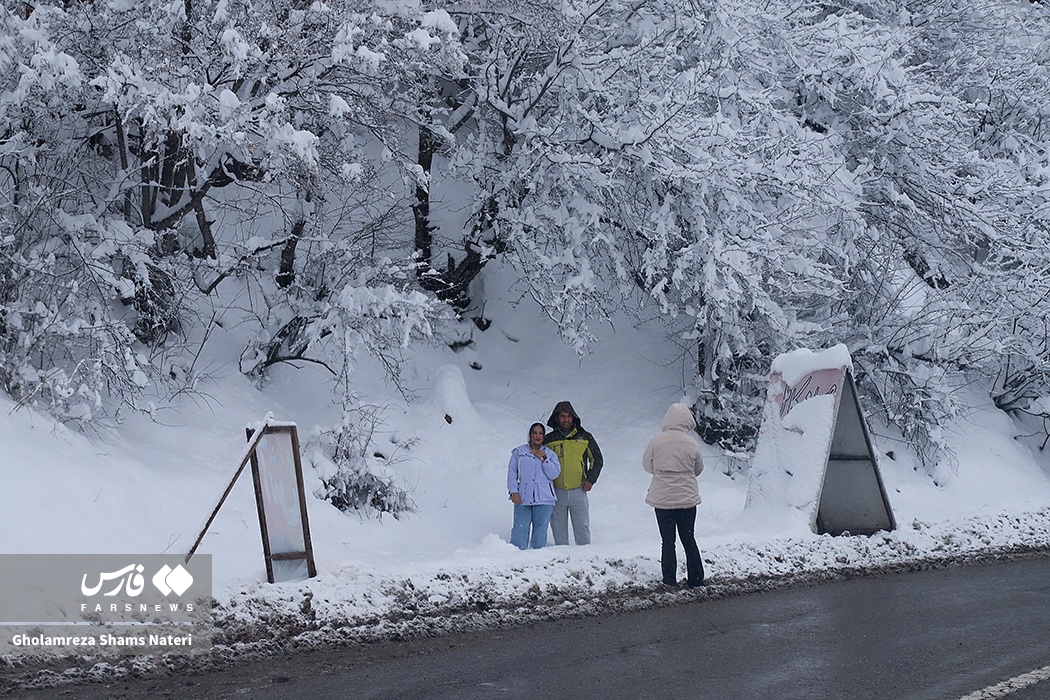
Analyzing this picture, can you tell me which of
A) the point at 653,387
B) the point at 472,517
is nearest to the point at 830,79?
the point at 653,387

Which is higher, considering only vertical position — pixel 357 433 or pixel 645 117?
pixel 645 117

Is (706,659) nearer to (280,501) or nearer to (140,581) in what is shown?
(280,501)

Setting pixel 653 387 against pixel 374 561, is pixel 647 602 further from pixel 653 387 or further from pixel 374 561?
pixel 653 387

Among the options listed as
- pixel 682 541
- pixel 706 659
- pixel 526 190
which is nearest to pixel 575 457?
pixel 682 541

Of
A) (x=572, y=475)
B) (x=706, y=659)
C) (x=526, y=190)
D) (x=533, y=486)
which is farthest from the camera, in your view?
(x=526, y=190)

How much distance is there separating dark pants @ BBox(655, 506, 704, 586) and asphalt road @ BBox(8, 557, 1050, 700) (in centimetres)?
43

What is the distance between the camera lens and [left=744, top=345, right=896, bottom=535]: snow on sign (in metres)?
11.2

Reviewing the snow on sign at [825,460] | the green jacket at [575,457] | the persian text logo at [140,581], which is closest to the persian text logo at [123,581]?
the persian text logo at [140,581]

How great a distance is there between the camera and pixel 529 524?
1112cm

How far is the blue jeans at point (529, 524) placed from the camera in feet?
36.3

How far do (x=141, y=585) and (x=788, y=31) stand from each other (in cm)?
1248

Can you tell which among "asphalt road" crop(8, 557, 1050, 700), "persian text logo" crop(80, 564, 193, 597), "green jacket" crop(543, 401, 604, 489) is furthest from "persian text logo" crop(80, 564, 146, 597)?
"green jacket" crop(543, 401, 604, 489)

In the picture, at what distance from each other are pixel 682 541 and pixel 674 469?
603mm

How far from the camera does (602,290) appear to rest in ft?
51.0
